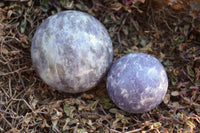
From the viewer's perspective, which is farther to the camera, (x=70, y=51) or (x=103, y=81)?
(x=103, y=81)

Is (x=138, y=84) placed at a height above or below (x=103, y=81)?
above

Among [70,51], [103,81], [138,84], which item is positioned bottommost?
[103,81]
